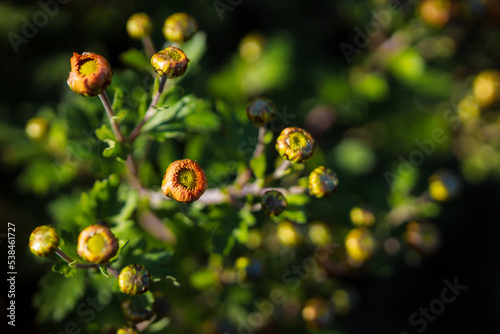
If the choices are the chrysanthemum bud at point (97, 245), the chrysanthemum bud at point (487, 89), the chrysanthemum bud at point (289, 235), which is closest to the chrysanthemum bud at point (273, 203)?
the chrysanthemum bud at point (289, 235)

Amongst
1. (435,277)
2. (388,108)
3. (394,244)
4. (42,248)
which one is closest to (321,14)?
(388,108)

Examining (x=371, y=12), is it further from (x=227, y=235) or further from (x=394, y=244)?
(x=227, y=235)

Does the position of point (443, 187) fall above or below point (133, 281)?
below

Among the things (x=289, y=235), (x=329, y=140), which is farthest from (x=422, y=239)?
(x=329, y=140)

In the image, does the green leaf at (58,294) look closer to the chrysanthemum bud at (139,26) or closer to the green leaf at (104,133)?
the green leaf at (104,133)

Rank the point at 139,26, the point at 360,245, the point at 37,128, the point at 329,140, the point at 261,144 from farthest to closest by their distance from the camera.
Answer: the point at 329,140, the point at 37,128, the point at 360,245, the point at 139,26, the point at 261,144

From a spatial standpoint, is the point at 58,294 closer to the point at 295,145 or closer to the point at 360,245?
the point at 295,145

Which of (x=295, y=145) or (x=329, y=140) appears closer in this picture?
(x=295, y=145)
